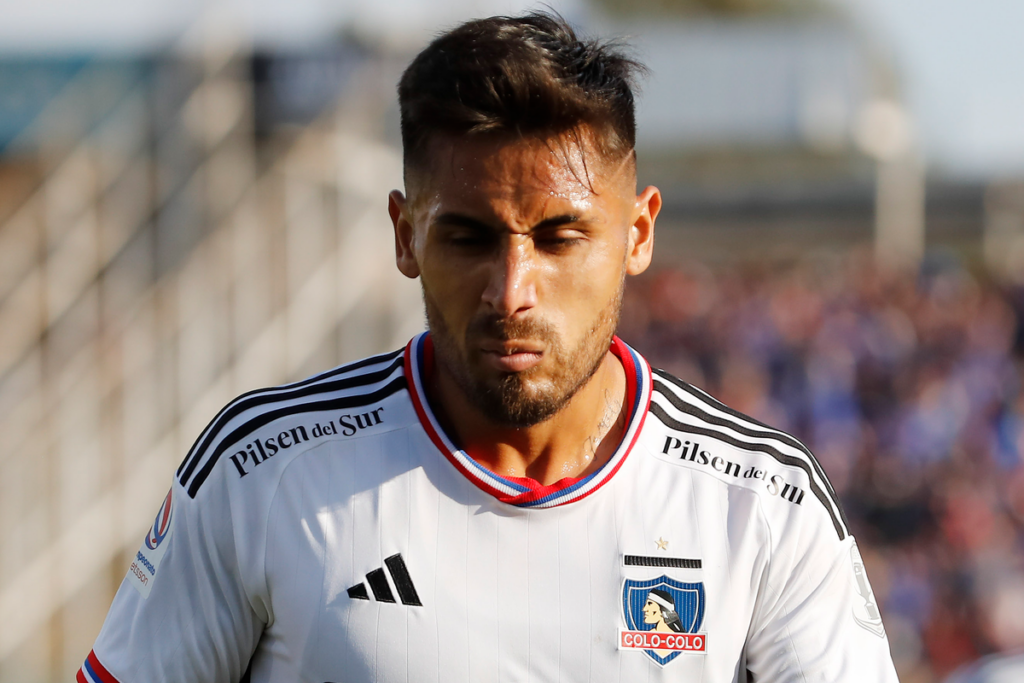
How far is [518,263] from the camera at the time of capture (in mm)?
1956

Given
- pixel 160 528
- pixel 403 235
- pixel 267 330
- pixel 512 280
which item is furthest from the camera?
pixel 267 330

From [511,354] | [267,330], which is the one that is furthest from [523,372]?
[267,330]

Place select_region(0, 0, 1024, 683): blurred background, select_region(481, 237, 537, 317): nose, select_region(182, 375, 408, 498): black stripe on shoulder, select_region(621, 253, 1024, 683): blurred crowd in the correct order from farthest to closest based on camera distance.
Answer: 1. select_region(621, 253, 1024, 683): blurred crowd
2. select_region(0, 0, 1024, 683): blurred background
3. select_region(182, 375, 408, 498): black stripe on shoulder
4. select_region(481, 237, 537, 317): nose

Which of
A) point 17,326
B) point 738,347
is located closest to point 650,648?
point 17,326

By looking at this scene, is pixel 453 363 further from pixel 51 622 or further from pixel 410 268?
pixel 51 622

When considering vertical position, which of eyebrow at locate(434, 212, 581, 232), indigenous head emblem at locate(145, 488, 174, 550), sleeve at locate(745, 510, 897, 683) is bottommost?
sleeve at locate(745, 510, 897, 683)

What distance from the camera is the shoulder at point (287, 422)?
2059mm

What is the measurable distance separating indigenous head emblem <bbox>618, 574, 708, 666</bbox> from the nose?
0.56 metres

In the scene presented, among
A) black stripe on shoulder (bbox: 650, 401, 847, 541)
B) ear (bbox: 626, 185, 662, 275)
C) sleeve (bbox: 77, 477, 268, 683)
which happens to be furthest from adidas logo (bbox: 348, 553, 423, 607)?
ear (bbox: 626, 185, 662, 275)

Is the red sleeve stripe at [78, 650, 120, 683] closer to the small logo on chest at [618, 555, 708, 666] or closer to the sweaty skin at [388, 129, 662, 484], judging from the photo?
the sweaty skin at [388, 129, 662, 484]

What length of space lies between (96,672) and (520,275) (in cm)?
111

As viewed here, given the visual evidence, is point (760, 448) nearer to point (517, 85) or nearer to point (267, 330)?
point (517, 85)

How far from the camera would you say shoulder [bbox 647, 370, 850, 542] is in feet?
6.75

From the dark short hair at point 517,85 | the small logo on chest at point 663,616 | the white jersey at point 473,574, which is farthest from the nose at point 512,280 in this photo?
the small logo on chest at point 663,616
